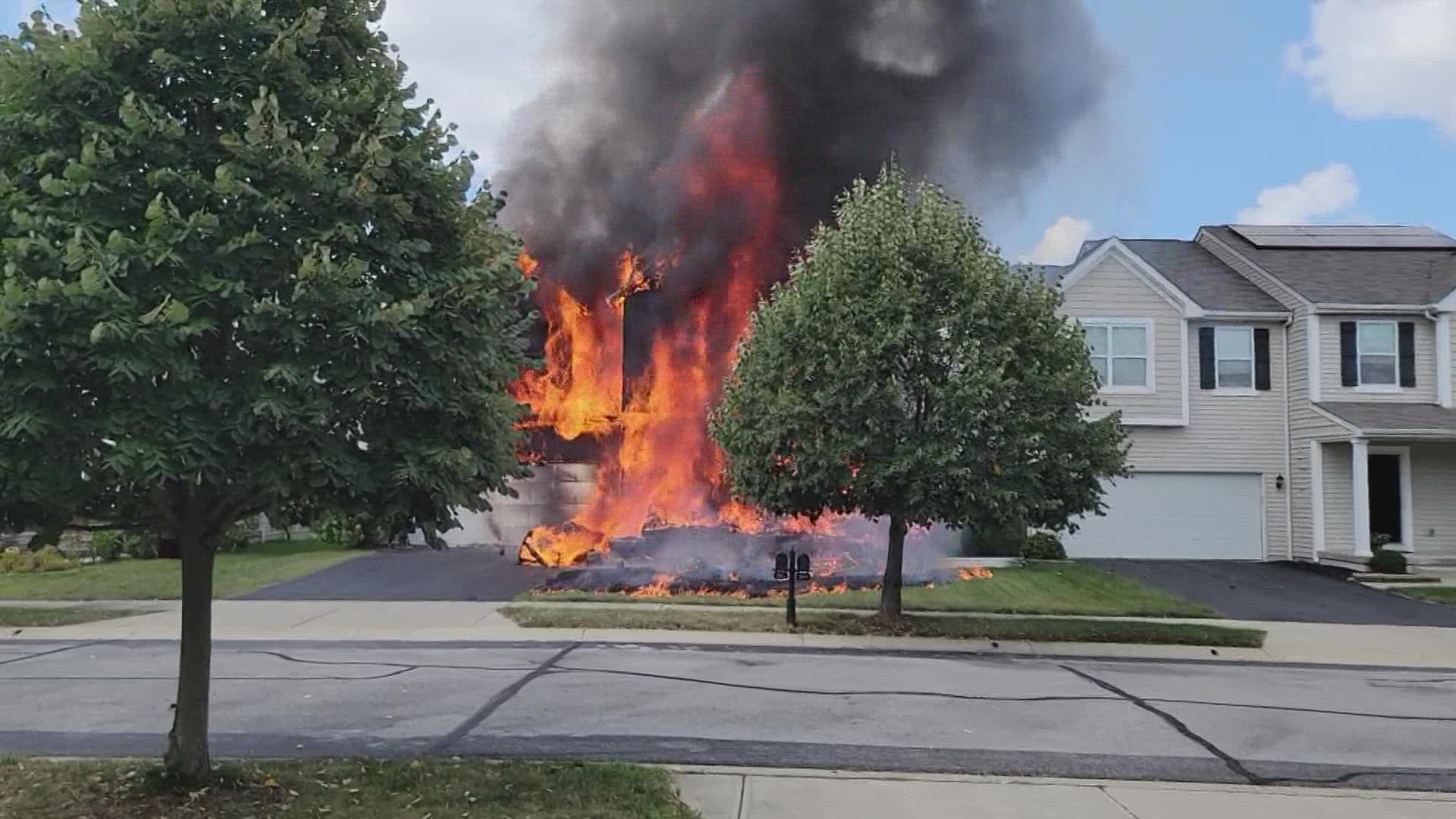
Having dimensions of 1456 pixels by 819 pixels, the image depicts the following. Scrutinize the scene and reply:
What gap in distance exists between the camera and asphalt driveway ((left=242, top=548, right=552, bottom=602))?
56.6 feet

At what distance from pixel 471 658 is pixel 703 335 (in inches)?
499

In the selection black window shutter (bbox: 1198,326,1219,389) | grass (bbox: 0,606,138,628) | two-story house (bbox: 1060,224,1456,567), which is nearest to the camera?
grass (bbox: 0,606,138,628)

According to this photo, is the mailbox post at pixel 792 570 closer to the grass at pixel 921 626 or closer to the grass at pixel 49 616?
the grass at pixel 921 626

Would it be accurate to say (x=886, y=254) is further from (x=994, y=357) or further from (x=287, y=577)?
(x=287, y=577)

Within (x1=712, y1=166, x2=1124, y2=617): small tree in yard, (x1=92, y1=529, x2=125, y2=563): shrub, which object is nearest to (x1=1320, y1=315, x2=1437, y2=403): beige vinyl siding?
(x1=712, y1=166, x2=1124, y2=617): small tree in yard

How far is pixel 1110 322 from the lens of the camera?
23906 millimetres

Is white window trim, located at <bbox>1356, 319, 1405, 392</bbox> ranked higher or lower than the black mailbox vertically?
higher

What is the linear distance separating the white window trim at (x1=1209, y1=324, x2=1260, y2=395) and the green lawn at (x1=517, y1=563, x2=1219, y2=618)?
7.02 metres

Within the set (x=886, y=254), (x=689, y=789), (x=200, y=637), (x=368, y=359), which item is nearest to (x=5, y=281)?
(x=368, y=359)

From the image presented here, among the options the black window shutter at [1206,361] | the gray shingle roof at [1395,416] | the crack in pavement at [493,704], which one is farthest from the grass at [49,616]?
the gray shingle roof at [1395,416]

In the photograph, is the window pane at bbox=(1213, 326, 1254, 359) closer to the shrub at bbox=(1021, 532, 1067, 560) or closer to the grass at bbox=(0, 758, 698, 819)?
the shrub at bbox=(1021, 532, 1067, 560)

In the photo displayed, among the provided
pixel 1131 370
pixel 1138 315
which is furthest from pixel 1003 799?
pixel 1138 315

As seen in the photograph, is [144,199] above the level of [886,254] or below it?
below

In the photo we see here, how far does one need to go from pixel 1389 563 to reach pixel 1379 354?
5028 millimetres
